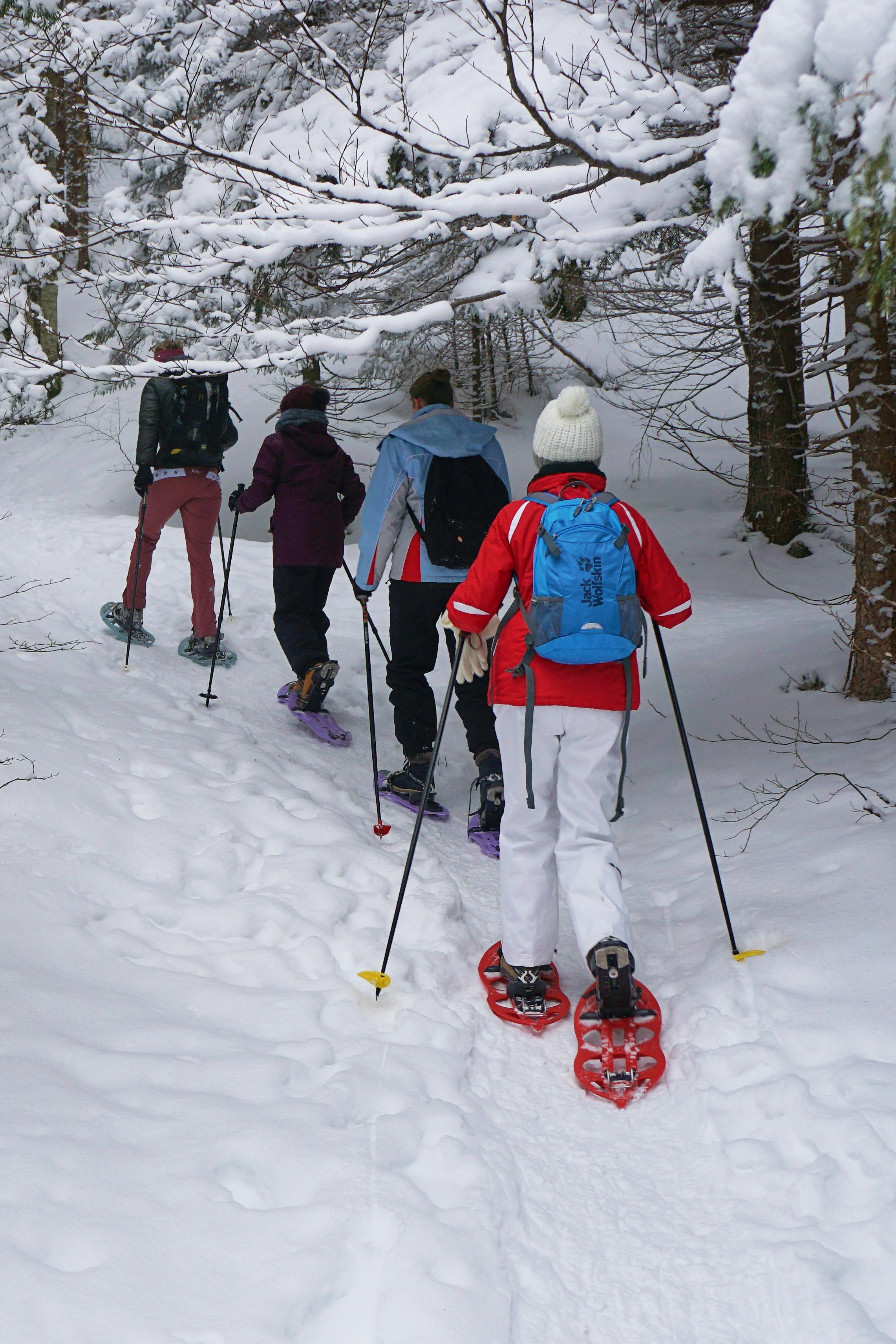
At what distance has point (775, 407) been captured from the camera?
9117 millimetres

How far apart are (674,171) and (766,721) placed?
3.32m

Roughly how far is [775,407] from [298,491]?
17.5 ft

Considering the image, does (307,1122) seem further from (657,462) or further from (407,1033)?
(657,462)

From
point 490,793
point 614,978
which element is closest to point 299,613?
point 490,793

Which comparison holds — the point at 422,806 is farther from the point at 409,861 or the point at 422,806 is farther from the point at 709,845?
the point at 709,845

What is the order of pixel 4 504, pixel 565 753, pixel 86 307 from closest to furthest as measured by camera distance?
pixel 565 753 → pixel 4 504 → pixel 86 307

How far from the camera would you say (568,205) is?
437cm

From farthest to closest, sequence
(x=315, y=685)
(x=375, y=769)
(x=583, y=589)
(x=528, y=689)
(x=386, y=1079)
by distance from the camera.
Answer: (x=315, y=685) → (x=375, y=769) → (x=528, y=689) → (x=583, y=589) → (x=386, y=1079)

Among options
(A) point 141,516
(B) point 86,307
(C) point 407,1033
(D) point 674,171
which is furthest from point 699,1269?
(B) point 86,307

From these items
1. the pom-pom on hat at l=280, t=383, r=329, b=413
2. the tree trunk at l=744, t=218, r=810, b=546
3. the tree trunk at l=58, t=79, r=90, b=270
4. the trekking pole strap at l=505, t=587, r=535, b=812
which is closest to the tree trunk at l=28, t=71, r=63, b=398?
the tree trunk at l=58, t=79, r=90, b=270

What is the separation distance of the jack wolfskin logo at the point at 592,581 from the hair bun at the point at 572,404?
558mm

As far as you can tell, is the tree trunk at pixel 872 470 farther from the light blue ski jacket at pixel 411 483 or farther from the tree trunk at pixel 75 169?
the tree trunk at pixel 75 169

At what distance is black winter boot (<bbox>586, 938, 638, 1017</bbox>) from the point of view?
118 inches

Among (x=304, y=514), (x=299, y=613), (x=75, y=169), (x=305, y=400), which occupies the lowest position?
(x=299, y=613)
